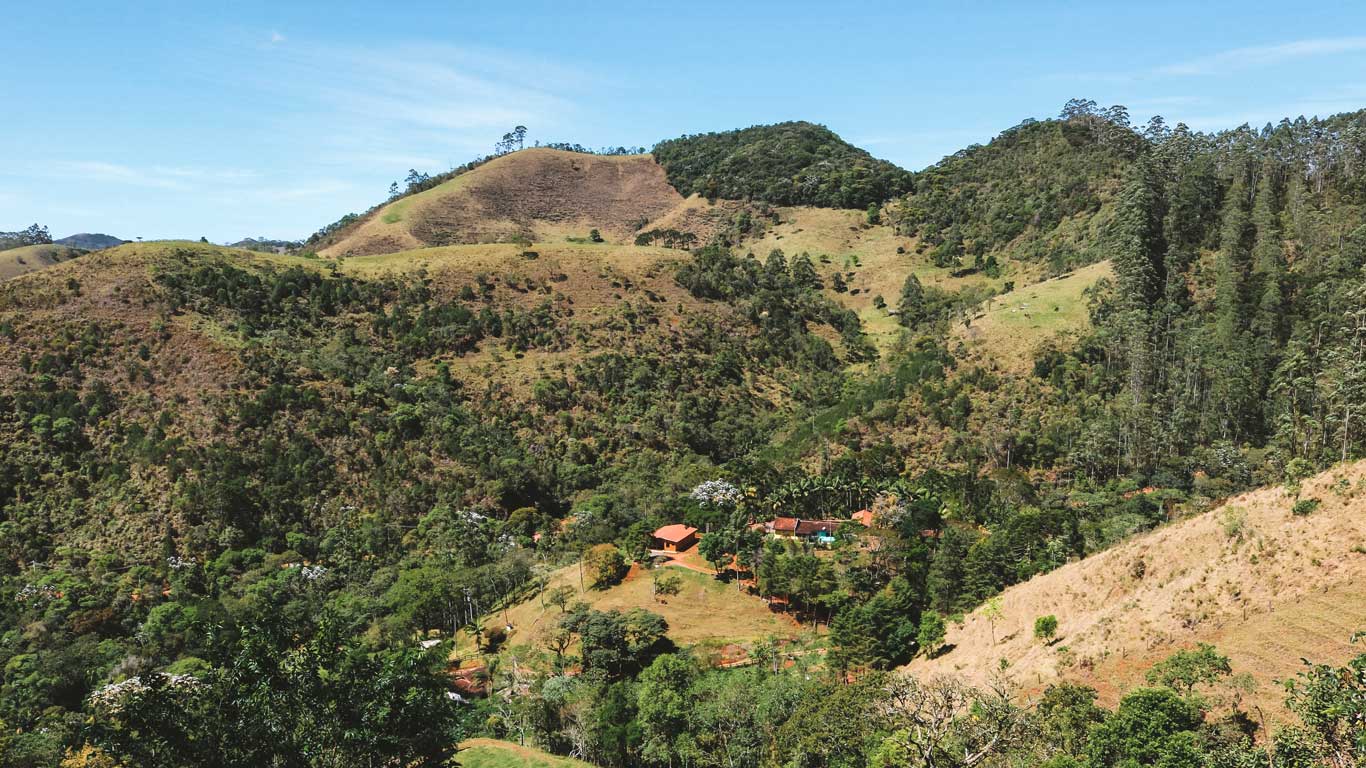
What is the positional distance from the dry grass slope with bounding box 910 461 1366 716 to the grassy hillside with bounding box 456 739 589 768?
60.8ft

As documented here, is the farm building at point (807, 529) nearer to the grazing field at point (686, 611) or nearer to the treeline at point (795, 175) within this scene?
the grazing field at point (686, 611)

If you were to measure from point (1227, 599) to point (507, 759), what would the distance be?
27.0 m

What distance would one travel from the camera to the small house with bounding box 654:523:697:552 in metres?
64.3

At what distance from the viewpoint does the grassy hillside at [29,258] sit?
159875 mm

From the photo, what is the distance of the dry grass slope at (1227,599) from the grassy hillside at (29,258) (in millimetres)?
196545

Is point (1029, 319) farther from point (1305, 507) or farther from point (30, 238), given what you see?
point (30, 238)

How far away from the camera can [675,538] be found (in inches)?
2532

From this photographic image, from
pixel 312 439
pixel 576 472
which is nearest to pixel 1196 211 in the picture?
pixel 576 472

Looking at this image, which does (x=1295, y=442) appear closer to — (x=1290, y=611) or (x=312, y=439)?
(x=1290, y=611)

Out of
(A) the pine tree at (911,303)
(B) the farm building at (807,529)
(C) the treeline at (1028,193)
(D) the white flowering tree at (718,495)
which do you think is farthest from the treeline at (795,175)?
(B) the farm building at (807,529)

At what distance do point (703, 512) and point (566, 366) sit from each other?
36939 millimetres

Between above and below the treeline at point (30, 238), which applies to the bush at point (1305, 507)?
below

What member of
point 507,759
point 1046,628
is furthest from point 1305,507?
point 507,759

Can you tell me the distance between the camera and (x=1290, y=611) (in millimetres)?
25578
